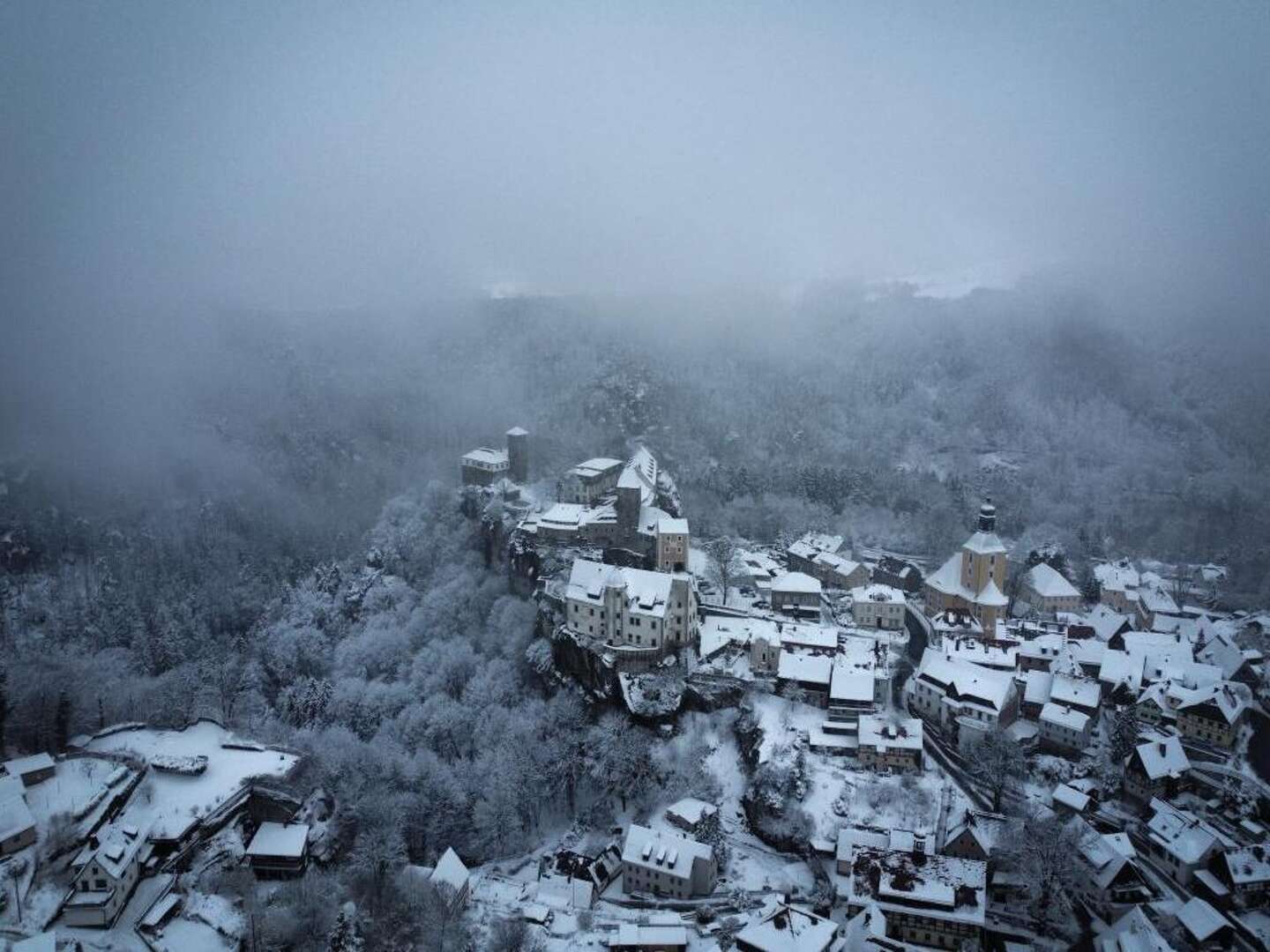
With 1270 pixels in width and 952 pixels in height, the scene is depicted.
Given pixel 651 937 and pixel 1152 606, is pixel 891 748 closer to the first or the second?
pixel 651 937

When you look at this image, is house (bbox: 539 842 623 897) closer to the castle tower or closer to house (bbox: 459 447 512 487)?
house (bbox: 459 447 512 487)

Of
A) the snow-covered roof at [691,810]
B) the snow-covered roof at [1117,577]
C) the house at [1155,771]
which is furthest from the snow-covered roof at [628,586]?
the snow-covered roof at [1117,577]

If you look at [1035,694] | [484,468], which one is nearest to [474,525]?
[484,468]

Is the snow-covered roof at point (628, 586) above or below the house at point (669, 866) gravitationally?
above

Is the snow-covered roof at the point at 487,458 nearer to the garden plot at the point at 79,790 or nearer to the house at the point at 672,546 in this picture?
the house at the point at 672,546

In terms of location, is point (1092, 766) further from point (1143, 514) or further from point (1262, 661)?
point (1143, 514)

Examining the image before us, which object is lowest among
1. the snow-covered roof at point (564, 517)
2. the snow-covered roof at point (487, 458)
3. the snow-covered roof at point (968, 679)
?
the snow-covered roof at point (968, 679)
